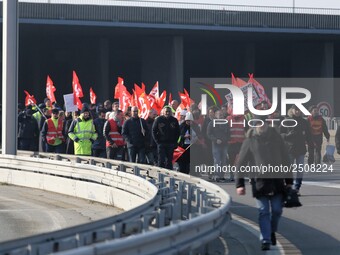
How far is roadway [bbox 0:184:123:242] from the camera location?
16203 mm

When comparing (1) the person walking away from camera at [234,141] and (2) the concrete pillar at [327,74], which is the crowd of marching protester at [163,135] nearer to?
(1) the person walking away from camera at [234,141]

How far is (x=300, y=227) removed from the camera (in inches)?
604

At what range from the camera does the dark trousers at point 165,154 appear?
23.1 meters

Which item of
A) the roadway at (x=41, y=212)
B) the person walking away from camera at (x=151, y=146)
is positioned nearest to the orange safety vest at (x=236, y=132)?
the person walking away from camera at (x=151, y=146)

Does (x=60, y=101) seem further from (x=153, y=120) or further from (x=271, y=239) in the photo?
(x=271, y=239)

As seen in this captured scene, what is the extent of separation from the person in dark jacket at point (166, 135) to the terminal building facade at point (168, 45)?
31055mm

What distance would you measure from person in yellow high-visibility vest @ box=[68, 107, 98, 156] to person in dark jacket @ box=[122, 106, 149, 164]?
37.8 inches

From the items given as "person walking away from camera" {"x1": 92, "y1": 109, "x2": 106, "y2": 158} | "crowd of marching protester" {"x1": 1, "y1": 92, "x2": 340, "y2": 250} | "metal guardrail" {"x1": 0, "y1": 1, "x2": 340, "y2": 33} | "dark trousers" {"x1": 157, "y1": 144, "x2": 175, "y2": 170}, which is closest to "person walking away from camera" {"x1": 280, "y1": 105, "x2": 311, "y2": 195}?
"crowd of marching protester" {"x1": 1, "y1": 92, "x2": 340, "y2": 250}

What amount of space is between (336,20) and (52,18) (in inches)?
609

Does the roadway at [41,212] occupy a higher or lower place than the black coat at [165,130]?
lower

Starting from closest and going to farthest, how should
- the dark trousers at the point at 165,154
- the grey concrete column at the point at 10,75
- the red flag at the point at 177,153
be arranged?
the dark trousers at the point at 165,154 < the red flag at the point at 177,153 < the grey concrete column at the point at 10,75

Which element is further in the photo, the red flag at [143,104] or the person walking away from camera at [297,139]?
the red flag at [143,104]

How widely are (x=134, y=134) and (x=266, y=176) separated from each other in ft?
38.2

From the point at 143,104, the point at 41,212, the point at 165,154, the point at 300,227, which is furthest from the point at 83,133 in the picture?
the point at 300,227
